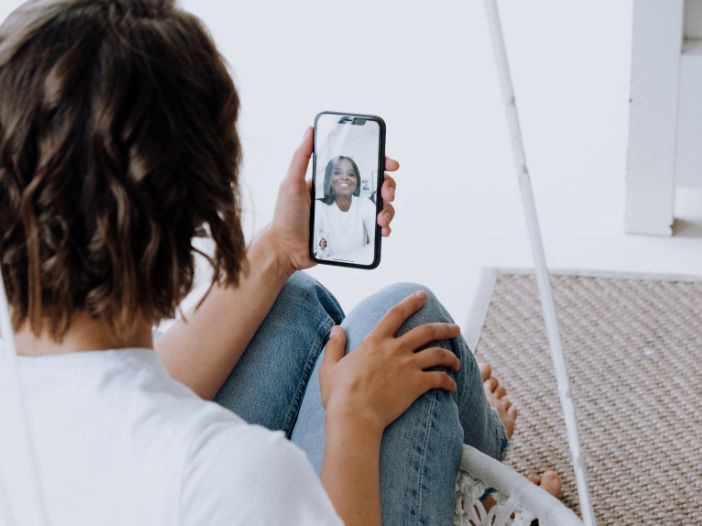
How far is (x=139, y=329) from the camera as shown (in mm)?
596

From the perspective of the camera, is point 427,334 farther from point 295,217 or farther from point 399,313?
point 295,217

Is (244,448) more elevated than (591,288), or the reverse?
(244,448)

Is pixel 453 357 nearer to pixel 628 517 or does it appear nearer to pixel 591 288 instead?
pixel 628 517

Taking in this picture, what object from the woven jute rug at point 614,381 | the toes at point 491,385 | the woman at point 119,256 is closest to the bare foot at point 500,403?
the toes at point 491,385

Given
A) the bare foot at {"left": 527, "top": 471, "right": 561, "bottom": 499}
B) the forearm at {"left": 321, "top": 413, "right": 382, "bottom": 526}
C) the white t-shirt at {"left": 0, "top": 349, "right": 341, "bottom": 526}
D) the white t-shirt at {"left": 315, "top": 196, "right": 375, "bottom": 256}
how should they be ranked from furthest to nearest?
1. the bare foot at {"left": 527, "top": 471, "right": 561, "bottom": 499}
2. the white t-shirt at {"left": 315, "top": 196, "right": 375, "bottom": 256}
3. the forearm at {"left": 321, "top": 413, "right": 382, "bottom": 526}
4. the white t-shirt at {"left": 0, "top": 349, "right": 341, "bottom": 526}

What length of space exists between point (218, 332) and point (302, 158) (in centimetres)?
17

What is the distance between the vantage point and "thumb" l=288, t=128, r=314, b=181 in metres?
0.92

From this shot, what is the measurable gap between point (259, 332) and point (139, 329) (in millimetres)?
301

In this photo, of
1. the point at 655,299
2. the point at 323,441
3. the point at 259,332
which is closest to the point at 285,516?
the point at 323,441

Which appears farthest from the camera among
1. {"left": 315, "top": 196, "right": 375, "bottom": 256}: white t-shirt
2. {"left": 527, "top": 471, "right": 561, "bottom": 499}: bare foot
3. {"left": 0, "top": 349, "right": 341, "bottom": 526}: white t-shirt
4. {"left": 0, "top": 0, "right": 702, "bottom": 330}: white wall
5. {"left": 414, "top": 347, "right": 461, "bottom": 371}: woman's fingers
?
{"left": 0, "top": 0, "right": 702, "bottom": 330}: white wall

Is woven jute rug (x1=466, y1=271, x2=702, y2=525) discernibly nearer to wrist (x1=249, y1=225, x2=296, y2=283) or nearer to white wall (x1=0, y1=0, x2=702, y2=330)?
white wall (x1=0, y1=0, x2=702, y2=330)

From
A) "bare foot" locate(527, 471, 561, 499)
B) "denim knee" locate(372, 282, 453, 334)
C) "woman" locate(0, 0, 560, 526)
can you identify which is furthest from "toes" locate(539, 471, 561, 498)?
"woman" locate(0, 0, 560, 526)

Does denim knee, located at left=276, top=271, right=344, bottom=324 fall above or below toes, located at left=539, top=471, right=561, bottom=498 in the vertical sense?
above

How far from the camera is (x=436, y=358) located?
32.7 inches
